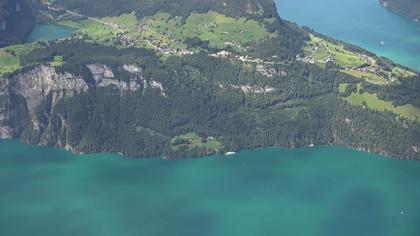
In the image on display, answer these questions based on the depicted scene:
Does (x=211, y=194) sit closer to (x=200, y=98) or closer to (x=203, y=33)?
(x=200, y=98)

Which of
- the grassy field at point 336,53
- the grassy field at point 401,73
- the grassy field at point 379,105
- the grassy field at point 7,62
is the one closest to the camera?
the grassy field at point 379,105

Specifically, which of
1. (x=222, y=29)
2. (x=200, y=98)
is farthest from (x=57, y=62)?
(x=222, y=29)

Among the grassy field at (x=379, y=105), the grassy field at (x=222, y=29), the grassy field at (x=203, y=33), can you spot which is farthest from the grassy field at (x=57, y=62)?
the grassy field at (x=379, y=105)

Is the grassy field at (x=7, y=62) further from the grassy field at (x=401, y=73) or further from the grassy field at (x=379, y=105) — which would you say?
the grassy field at (x=401, y=73)

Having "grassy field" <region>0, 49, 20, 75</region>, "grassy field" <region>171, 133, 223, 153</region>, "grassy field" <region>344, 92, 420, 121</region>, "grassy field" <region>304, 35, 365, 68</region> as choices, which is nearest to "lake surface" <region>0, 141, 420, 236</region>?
"grassy field" <region>171, 133, 223, 153</region>

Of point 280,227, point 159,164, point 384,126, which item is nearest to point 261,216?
point 280,227

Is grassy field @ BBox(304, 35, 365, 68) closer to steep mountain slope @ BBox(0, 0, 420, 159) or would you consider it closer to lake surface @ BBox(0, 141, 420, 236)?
steep mountain slope @ BBox(0, 0, 420, 159)
